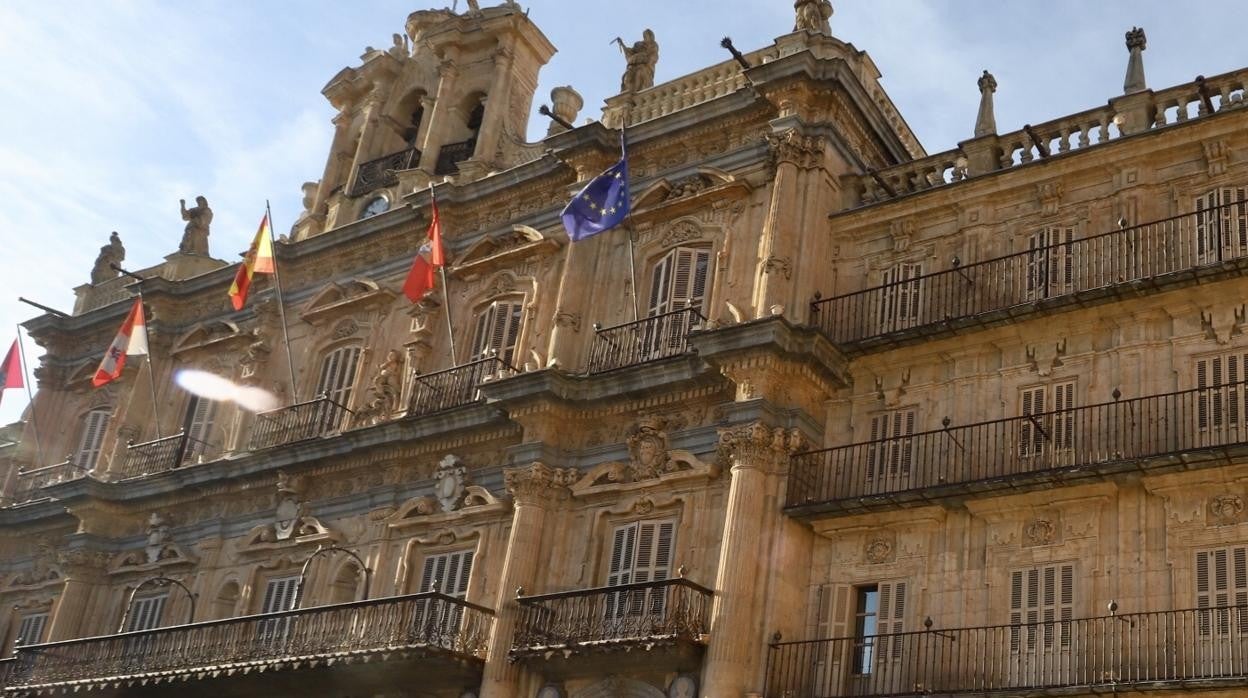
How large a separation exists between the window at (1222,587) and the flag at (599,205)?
33.1 ft

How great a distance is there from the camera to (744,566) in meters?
19.6

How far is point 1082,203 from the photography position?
813 inches

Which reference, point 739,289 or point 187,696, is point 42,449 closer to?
point 187,696

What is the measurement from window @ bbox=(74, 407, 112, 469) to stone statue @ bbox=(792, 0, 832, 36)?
1769 centimetres

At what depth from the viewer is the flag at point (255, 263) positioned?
2767 cm

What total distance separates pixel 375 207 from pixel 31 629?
36.5 ft

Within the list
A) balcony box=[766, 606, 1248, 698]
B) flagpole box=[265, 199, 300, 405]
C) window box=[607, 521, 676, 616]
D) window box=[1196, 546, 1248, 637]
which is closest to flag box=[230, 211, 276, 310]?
flagpole box=[265, 199, 300, 405]

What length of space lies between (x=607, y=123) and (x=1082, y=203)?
28.7ft

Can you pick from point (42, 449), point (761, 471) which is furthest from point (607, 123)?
point (42, 449)

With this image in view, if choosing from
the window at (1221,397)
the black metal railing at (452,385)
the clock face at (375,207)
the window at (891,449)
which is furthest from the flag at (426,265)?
the window at (1221,397)

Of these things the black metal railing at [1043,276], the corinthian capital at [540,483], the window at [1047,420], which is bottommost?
the corinthian capital at [540,483]

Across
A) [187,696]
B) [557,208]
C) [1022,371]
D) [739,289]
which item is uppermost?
[557,208]

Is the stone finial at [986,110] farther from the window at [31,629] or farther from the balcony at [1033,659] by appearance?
the window at [31,629]

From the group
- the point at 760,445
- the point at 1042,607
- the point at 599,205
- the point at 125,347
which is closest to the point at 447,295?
the point at 599,205
